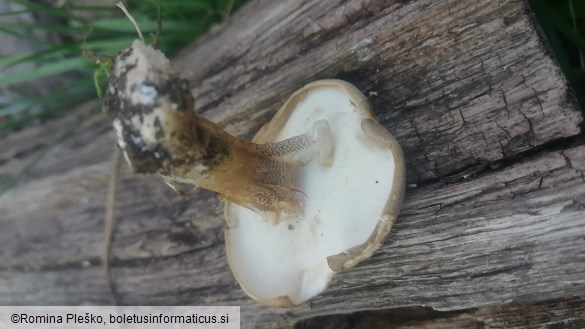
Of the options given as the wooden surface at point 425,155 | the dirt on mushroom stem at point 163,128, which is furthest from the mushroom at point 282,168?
the wooden surface at point 425,155

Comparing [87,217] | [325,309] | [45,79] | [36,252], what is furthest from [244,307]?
[45,79]

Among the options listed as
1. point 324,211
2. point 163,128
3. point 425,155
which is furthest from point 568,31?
point 163,128

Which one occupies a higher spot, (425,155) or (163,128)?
(163,128)

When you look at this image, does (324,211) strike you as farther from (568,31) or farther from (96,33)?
(96,33)

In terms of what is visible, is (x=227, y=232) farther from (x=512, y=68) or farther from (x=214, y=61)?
(x=512, y=68)

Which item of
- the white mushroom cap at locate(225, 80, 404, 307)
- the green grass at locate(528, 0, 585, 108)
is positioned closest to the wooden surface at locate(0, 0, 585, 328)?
the white mushroom cap at locate(225, 80, 404, 307)

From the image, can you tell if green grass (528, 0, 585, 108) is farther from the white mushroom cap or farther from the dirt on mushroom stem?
the dirt on mushroom stem
